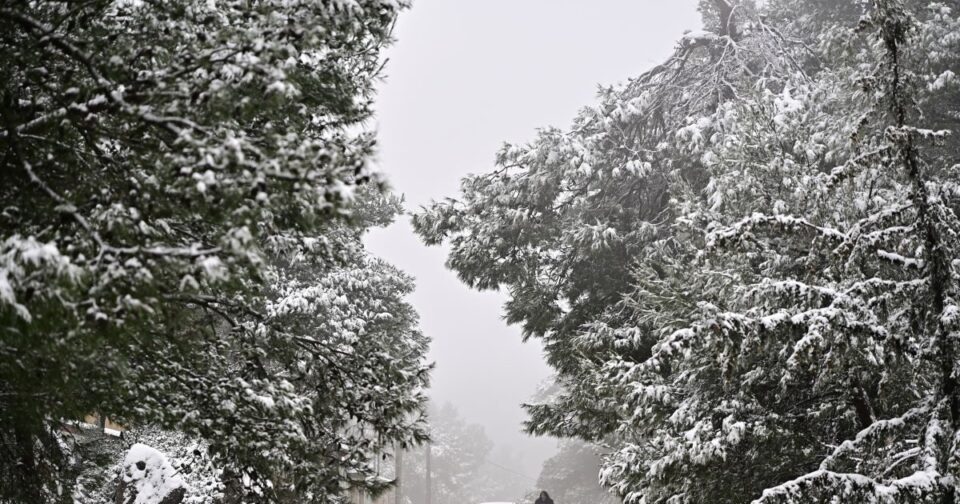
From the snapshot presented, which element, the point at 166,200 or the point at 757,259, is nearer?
the point at 166,200

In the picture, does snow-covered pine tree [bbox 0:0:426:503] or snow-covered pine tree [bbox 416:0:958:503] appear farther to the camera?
snow-covered pine tree [bbox 416:0:958:503]

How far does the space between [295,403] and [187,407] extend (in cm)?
85

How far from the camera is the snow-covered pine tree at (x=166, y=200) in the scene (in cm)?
297

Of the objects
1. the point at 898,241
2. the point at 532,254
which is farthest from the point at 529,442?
the point at 898,241

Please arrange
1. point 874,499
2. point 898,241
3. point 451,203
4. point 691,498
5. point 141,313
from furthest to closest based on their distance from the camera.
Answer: point 451,203 → point 691,498 → point 898,241 → point 874,499 → point 141,313

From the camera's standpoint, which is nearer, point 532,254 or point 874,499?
point 874,499

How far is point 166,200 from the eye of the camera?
11.2 ft

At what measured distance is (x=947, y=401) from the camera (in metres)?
4.69

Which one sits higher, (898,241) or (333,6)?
(333,6)

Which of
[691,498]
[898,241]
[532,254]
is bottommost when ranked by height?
[691,498]

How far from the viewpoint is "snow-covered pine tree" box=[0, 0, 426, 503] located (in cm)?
297

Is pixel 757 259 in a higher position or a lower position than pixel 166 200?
higher

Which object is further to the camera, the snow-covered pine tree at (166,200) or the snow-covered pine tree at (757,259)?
the snow-covered pine tree at (757,259)

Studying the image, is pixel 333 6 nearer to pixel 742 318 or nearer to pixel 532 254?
pixel 742 318
